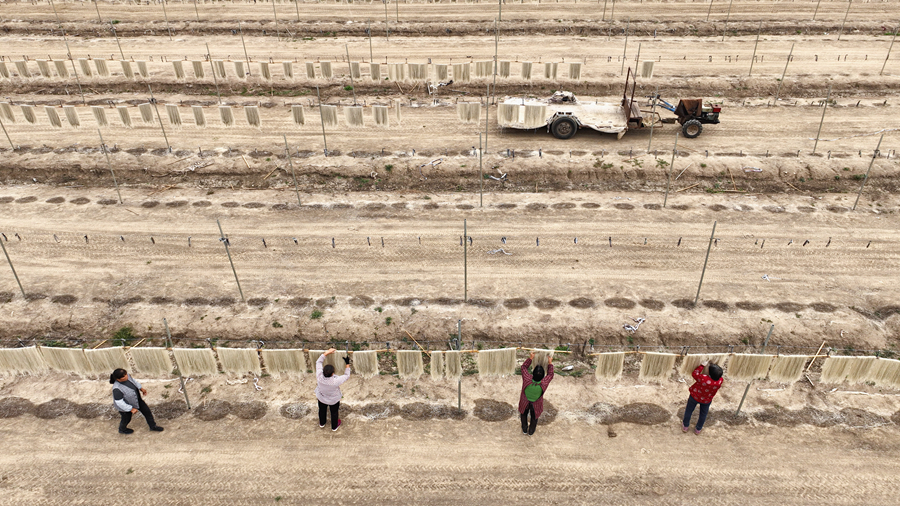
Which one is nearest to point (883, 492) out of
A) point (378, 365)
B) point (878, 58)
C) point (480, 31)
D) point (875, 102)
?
point (378, 365)

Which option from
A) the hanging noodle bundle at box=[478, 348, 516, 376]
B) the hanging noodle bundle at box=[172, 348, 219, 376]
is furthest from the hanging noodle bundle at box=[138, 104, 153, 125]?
the hanging noodle bundle at box=[478, 348, 516, 376]

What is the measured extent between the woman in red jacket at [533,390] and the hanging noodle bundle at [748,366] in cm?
455

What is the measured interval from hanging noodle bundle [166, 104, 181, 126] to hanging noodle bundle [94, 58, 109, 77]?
8100mm

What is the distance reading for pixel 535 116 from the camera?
21.8m

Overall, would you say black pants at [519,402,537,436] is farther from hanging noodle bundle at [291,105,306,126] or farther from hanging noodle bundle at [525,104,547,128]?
hanging noodle bundle at [291,105,306,126]

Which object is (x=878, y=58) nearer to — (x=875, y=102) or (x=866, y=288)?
(x=875, y=102)

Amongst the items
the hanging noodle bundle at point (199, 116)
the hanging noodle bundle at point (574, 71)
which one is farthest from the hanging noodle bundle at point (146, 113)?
the hanging noodle bundle at point (574, 71)

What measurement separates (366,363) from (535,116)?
556 inches

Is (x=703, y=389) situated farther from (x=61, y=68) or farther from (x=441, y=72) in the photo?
(x=61, y=68)

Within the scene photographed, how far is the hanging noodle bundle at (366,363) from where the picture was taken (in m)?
11.4

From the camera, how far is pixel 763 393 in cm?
1137

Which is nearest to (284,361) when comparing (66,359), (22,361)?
(66,359)

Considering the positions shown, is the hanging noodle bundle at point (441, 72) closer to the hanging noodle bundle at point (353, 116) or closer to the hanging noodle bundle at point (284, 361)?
the hanging noodle bundle at point (353, 116)

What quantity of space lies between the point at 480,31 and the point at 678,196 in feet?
68.0
